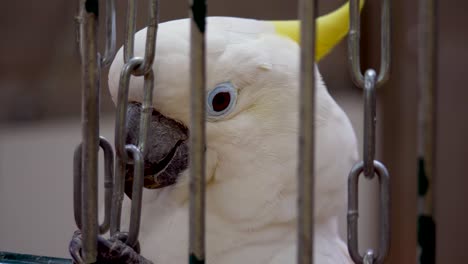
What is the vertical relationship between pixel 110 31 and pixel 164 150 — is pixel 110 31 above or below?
above

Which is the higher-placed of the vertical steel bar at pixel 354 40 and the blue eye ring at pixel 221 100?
the vertical steel bar at pixel 354 40

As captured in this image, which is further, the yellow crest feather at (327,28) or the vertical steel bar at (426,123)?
the yellow crest feather at (327,28)

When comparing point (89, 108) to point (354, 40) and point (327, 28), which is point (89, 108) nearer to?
point (354, 40)

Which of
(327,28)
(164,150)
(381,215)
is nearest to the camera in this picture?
(381,215)

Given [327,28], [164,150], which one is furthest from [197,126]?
[327,28]

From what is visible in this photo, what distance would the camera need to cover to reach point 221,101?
4.12 ft

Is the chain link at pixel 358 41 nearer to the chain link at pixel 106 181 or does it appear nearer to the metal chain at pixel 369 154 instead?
the metal chain at pixel 369 154

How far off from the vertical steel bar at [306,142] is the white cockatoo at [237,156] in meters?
0.66

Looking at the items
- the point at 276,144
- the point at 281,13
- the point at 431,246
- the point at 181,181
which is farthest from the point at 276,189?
the point at 281,13

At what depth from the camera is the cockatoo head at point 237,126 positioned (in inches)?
47.9

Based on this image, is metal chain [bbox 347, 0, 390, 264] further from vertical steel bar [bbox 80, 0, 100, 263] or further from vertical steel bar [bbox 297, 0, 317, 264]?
vertical steel bar [bbox 80, 0, 100, 263]

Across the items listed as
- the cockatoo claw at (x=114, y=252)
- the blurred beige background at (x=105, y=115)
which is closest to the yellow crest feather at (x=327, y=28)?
the cockatoo claw at (x=114, y=252)

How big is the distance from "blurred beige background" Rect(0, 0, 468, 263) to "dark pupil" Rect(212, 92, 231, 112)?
6.02ft

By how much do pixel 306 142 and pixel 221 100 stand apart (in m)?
0.70
